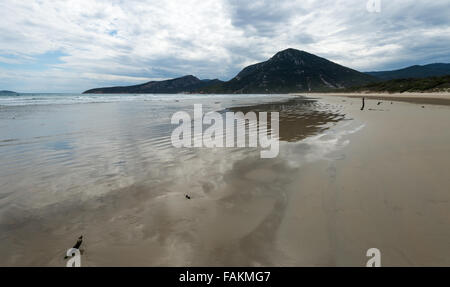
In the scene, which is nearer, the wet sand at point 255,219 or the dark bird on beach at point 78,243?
the wet sand at point 255,219

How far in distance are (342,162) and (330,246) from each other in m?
4.30

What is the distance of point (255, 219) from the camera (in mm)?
3811

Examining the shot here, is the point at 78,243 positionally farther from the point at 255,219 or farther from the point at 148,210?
the point at 255,219

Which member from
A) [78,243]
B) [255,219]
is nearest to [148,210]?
[78,243]

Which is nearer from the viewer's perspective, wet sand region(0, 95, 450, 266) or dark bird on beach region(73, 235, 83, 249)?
wet sand region(0, 95, 450, 266)

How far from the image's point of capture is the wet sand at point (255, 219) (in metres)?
2.92

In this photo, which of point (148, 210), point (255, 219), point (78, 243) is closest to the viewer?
point (78, 243)

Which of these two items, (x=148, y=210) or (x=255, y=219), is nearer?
(x=255, y=219)

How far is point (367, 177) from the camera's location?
5312 millimetres

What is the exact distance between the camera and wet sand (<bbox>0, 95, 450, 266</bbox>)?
2922 millimetres
